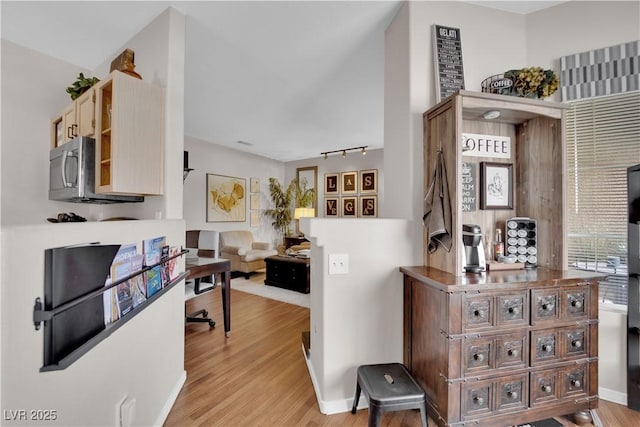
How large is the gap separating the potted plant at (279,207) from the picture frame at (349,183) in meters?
1.52

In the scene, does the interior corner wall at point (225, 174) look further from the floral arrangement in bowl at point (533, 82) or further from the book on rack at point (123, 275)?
the floral arrangement in bowl at point (533, 82)

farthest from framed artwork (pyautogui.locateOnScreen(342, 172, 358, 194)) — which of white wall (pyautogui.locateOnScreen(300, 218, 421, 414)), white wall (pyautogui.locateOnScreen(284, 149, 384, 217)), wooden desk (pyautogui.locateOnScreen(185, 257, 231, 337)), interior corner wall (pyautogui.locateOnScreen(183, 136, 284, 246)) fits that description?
white wall (pyautogui.locateOnScreen(300, 218, 421, 414))

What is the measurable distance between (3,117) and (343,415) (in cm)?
364

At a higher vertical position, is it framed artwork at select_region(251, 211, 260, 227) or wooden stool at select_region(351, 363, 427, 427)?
framed artwork at select_region(251, 211, 260, 227)

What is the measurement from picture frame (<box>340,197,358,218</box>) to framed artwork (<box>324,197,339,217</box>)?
0.64ft

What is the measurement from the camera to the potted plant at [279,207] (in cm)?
741

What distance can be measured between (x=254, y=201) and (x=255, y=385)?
17.5 feet

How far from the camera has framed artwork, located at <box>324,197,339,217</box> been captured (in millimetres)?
7273

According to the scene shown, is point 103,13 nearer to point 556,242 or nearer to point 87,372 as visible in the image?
point 87,372

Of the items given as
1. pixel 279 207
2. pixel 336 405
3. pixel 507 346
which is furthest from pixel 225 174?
pixel 507 346

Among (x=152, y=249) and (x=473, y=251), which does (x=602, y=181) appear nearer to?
(x=473, y=251)

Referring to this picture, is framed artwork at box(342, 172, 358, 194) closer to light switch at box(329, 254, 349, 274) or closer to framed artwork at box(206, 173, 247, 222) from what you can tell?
framed artwork at box(206, 173, 247, 222)

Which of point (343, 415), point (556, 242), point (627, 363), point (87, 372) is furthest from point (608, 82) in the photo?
point (87, 372)

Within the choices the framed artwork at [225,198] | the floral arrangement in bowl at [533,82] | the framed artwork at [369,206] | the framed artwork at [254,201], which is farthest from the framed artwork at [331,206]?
the floral arrangement in bowl at [533,82]
